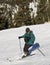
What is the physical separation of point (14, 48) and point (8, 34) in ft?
20.7

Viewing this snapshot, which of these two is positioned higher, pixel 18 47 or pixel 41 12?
pixel 18 47

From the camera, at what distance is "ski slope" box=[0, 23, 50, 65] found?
1424cm

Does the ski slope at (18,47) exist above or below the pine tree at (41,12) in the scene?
above

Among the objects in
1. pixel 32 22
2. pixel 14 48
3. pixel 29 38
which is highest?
pixel 29 38

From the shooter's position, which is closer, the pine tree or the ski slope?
the ski slope

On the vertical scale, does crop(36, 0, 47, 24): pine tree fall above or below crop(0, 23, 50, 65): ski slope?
below

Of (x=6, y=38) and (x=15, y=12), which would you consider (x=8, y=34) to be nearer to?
(x=6, y=38)

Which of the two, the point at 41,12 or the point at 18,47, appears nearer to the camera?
the point at 18,47

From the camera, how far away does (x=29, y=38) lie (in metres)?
15.8

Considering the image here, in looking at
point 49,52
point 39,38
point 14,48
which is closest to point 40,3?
point 39,38

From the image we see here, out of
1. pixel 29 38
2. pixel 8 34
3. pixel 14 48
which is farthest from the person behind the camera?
pixel 8 34

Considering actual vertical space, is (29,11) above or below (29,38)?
below

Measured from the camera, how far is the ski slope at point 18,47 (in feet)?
46.7

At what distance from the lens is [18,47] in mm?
20656
